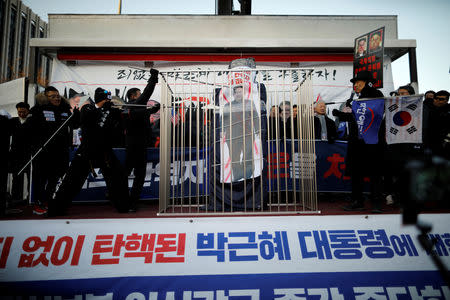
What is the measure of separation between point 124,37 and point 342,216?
6.01 metres

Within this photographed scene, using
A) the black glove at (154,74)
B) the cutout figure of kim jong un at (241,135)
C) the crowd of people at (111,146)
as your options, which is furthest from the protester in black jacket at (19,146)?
the cutout figure of kim jong un at (241,135)

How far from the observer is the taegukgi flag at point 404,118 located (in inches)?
138

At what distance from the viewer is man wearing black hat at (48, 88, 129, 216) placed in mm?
3502

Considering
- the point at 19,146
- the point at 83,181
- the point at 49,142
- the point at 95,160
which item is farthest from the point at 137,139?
the point at 19,146

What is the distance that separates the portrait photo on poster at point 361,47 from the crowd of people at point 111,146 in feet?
1.81

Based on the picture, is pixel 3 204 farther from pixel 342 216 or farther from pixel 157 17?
pixel 157 17

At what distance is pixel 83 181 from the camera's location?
363 cm

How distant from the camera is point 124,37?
6.39 m

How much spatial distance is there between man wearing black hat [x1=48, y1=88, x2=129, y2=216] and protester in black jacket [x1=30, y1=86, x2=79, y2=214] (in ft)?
1.38

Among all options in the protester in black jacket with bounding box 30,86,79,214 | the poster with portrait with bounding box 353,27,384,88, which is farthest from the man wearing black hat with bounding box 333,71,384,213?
the protester in black jacket with bounding box 30,86,79,214

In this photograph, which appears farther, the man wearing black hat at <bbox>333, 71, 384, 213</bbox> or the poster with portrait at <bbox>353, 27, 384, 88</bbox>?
the poster with portrait at <bbox>353, 27, 384, 88</bbox>

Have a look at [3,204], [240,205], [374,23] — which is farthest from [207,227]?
[374,23]

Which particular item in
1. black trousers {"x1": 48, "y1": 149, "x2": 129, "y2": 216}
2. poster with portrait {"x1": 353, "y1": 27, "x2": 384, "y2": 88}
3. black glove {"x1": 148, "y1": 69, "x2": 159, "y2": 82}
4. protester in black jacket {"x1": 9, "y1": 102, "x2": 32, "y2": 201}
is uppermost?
poster with portrait {"x1": 353, "y1": 27, "x2": 384, "y2": 88}

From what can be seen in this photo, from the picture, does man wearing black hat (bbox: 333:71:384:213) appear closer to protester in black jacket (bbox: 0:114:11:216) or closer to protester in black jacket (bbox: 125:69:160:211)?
protester in black jacket (bbox: 125:69:160:211)
